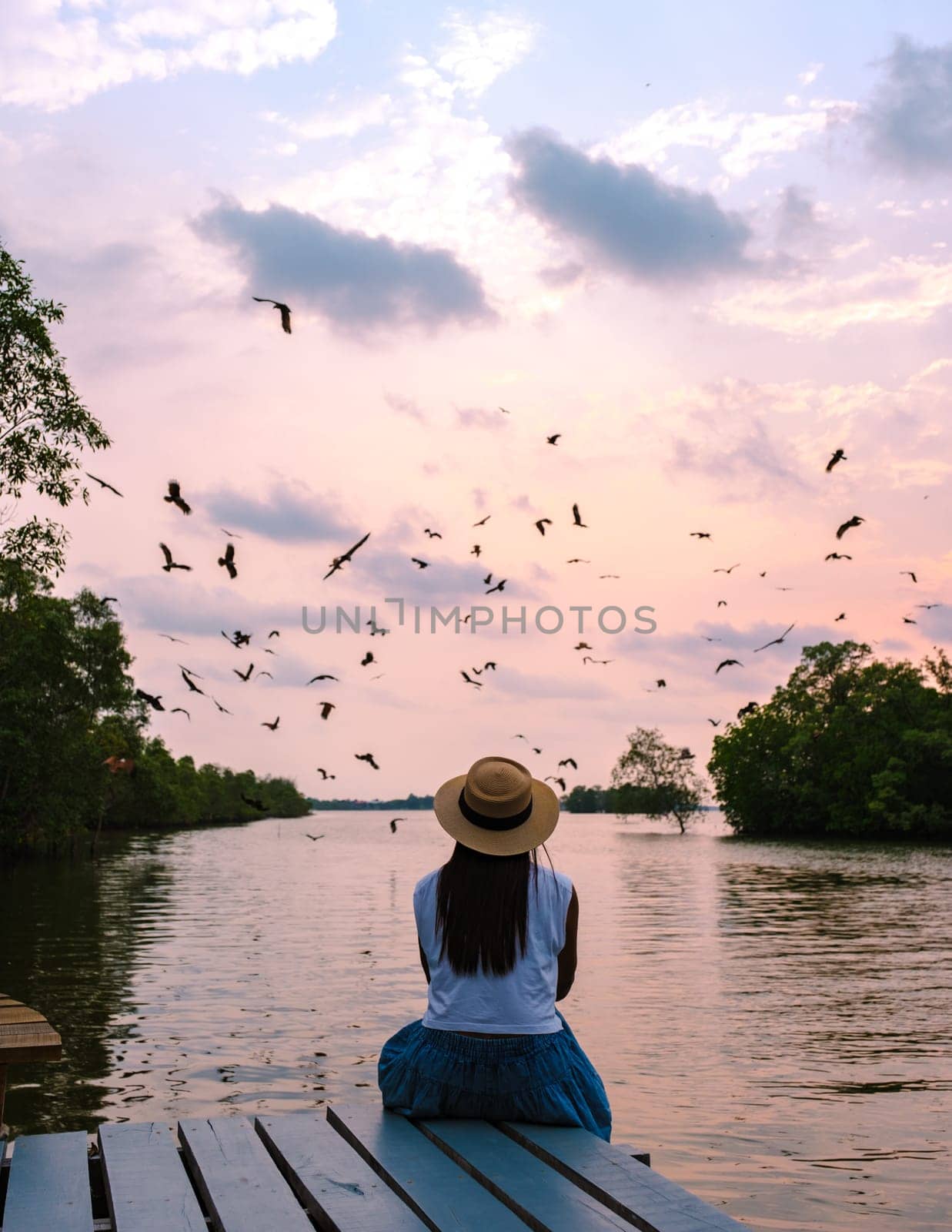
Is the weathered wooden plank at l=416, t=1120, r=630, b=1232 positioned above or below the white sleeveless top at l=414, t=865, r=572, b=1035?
below

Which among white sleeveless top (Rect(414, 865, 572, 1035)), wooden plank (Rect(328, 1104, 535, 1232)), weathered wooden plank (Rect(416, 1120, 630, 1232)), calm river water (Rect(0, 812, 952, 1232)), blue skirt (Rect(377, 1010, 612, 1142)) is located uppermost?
white sleeveless top (Rect(414, 865, 572, 1035))

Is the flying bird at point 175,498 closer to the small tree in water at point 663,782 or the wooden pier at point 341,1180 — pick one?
the wooden pier at point 341,1180

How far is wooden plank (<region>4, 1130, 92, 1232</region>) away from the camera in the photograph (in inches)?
169

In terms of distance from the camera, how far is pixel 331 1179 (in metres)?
4.76

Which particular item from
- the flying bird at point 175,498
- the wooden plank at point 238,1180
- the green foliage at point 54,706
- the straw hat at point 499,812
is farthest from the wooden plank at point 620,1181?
the green foliage at point 54,706

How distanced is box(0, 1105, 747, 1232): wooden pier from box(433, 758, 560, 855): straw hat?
49.1 inches

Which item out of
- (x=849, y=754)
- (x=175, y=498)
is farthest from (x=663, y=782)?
(x=175, y=498)

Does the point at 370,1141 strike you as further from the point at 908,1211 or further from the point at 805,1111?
the point at 805,1111

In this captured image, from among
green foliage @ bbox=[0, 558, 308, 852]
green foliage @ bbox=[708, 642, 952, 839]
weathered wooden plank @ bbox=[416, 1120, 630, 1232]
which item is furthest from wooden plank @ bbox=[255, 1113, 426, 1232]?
green foliage @ bbox=[708, 642, 952, 839]

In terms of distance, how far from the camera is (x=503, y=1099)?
550 centimetres

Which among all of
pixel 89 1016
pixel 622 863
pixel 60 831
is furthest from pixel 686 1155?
pixel 622 863

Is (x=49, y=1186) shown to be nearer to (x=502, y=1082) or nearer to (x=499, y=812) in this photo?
(x=502, y=1082)

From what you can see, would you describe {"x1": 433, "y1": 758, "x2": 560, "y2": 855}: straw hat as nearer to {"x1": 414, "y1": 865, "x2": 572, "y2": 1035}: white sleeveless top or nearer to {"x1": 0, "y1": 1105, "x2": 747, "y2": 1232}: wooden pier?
Result: {"x1": 414, "y1": 865, "x2": 572, "y2": 1035}: white sleeveless top

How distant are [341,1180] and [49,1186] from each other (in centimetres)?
111
